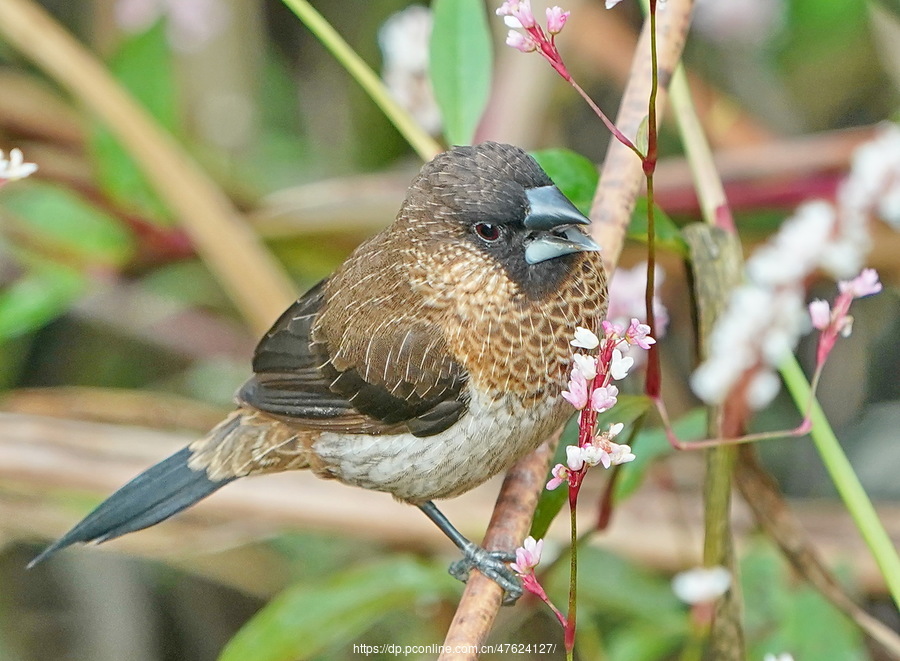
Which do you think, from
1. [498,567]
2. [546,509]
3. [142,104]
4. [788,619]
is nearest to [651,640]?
[788,619]

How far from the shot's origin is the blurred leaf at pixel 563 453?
1.75m

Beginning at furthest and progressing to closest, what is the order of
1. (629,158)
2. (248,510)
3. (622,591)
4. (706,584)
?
(248,510) < (622,591) < (629,158) < (706,584)

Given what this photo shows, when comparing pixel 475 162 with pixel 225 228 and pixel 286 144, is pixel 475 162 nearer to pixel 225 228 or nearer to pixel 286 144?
pixel 225 228

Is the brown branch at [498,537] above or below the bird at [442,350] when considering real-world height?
below

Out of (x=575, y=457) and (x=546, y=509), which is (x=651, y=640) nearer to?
(x=546, y=509)

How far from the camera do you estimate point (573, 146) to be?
398 centimetres

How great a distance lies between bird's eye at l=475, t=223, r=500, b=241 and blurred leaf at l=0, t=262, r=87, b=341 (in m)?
1.34

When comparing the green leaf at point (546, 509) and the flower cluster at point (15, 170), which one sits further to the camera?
the green leaf at point (546, 509)

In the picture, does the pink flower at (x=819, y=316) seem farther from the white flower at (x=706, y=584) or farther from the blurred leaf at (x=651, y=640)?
the blurred leaf at (x=651, y=640)

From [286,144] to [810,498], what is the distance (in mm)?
2234

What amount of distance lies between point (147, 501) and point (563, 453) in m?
0.92

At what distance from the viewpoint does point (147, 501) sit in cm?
228

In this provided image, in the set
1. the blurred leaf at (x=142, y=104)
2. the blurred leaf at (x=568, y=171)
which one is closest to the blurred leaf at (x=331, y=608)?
the blurred leaf at (x=568, y=171)

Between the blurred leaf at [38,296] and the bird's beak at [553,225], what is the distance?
56.5 inches
